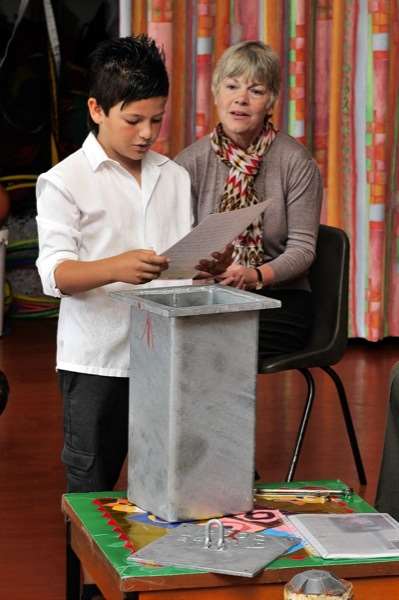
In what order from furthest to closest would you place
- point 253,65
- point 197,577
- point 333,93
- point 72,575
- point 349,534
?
point 333,93
point 253,65
point 72,575
point 349,534
point 197,577

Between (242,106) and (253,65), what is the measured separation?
11cm

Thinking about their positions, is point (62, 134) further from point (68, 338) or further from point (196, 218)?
point (68, 338)

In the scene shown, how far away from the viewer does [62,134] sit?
5586 mm

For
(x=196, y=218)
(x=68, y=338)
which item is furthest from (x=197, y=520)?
(x=196, y=218)

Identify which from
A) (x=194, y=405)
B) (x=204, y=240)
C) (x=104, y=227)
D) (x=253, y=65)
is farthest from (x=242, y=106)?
(x=194, y=405)

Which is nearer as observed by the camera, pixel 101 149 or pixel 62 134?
pixel 101 149

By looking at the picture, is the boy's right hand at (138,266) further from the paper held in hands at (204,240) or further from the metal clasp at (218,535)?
the metal clasp at (218,535)

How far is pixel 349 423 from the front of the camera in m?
3.17

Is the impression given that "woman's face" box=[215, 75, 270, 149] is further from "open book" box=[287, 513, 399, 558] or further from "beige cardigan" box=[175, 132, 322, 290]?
"open book" box=[287, 513, 399, 558]

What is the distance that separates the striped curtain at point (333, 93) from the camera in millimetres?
4816

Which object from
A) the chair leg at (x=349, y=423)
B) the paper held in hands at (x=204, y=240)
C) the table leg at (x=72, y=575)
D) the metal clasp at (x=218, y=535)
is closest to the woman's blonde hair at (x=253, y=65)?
the chair leg at (x=349, y=423)

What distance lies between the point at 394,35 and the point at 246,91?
6.72ft

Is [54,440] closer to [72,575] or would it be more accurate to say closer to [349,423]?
[349,423]

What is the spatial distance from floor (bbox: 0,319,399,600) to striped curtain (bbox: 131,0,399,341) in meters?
0.40
